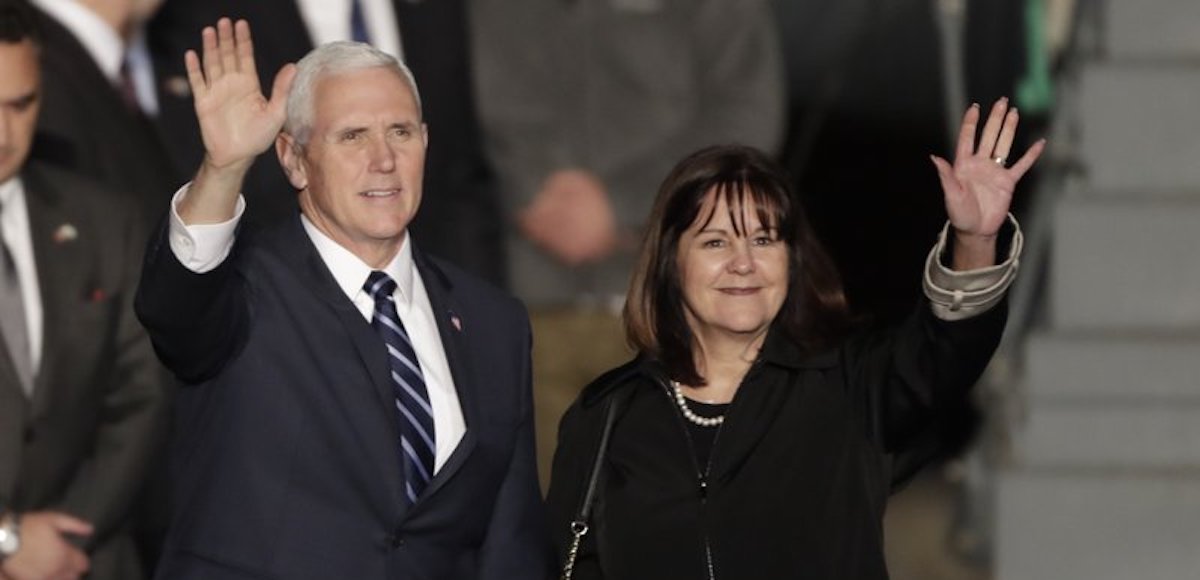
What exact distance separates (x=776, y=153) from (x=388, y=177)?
10.4 ft

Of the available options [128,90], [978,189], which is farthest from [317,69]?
[128,90]

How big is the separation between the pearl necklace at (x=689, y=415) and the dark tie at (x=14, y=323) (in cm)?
189

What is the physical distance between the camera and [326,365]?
534cm

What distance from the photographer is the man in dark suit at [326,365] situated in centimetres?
510

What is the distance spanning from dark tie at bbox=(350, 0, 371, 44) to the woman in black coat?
6.85 feet

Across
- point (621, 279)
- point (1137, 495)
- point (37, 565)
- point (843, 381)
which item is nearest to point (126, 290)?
point (37, 565)

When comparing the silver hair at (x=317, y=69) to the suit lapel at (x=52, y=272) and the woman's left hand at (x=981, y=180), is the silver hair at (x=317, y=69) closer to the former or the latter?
the woman's left hand at (x=981, y=180)

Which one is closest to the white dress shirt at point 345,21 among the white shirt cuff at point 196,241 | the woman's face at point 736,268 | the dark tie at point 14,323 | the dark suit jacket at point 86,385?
the dark suit jacket at point 86,385

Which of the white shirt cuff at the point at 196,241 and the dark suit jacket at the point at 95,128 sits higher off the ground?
the dark suit jacket at the point at 95,128

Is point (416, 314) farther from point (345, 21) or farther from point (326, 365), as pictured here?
point (345, 21)

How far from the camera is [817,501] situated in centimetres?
550

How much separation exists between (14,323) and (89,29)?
2.83 feet

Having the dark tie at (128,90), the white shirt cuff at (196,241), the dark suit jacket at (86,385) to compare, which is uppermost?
the dark tie at (128,90)

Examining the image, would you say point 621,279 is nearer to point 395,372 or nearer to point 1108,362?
point 1108,362
